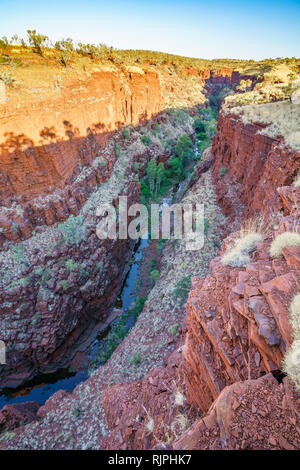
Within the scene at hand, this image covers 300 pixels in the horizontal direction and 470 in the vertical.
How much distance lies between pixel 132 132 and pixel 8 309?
2341 centimetres

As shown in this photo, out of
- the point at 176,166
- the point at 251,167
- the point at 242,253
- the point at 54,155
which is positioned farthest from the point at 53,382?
the point at 176,166

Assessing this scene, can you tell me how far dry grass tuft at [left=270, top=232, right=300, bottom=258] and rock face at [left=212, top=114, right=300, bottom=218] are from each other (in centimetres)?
386

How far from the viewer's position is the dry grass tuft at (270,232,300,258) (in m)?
4.51

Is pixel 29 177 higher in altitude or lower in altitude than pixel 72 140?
lower

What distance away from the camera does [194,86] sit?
55.0 meters

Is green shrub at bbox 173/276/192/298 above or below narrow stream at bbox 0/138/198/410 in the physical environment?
above

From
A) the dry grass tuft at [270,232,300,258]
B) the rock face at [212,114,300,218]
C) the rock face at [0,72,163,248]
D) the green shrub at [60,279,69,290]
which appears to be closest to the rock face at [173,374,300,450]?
the dry grass tuft at [270,232,300,258]

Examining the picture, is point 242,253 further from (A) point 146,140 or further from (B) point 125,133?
(A) point 146,140

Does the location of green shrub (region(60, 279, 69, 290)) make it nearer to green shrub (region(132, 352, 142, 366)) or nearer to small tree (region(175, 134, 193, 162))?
green shrub (region(132, 352, 142, 366))

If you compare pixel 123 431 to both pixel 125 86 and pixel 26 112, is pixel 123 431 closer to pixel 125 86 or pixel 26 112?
pixel 26 112

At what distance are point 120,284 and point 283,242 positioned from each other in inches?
633

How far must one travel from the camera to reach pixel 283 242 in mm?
4594

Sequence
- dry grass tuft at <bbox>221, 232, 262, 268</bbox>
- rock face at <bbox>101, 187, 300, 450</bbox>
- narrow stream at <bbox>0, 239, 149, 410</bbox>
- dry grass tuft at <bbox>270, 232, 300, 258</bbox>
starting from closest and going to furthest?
1. rock face at <bbox>101, 187, 300, 450</bbox>
2. dry grass tuft at <bbox>270, 232, 300, 258</bbox>
3. dry grass tuft at <bbox>221, 232, 262, 268</bbox>
4. narrow stream at <bbox>0, 239, 149, 410</bbox>
